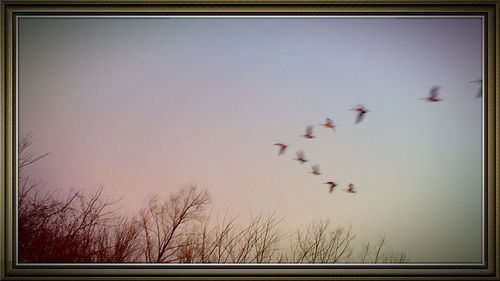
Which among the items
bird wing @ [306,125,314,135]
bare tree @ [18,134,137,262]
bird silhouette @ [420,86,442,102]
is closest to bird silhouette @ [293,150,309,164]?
bird wing @ [306,125,314,135]

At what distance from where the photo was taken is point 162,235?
11.2 ft

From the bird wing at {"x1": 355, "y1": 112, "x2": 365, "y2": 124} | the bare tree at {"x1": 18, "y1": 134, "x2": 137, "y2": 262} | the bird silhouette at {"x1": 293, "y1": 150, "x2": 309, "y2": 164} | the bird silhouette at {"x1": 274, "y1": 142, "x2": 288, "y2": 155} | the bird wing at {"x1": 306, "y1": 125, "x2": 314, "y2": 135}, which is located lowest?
the bare tree at {"x1": 18, "y1": 134, "x2": 137, "y2": 262}

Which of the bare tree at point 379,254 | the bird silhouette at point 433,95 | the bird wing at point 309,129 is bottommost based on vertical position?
the bare tree at point 379,254

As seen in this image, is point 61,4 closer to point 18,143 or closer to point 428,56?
point 18,143

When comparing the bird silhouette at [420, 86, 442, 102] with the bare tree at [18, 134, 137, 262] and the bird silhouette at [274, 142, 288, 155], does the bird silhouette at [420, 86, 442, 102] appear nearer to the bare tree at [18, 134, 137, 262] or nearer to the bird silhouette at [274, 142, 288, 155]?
the bird silhouette at [274, 142, 288, 155]

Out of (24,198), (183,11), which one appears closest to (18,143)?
(24,198)

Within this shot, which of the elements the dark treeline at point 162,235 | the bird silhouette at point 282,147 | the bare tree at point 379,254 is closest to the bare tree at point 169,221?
the dark treeline at point 162,235

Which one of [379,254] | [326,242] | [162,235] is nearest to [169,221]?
[162,235]

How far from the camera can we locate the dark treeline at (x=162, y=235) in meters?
3.38

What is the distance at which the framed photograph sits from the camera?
336 cm

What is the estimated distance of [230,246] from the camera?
11.1ft

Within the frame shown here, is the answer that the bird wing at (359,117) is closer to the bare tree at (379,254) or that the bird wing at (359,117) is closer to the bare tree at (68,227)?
the bare tree at (379,254)

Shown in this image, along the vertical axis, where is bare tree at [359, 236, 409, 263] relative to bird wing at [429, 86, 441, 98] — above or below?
below

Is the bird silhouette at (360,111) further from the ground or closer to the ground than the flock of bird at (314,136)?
further from the ground
